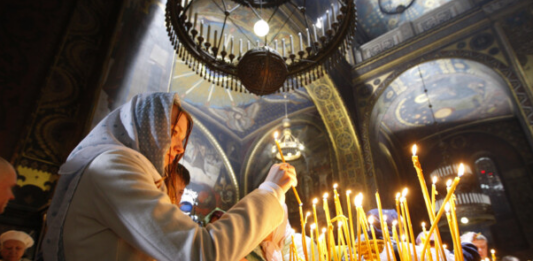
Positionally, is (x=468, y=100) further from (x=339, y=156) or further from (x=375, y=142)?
(x=339, y=156)

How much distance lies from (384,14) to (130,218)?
8.67 m

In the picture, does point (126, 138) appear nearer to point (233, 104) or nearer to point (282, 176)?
point (282, 176)

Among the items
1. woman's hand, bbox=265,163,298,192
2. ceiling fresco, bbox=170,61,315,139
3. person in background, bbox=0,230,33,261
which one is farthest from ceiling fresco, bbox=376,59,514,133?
person in background, bbox=0,230,33,261

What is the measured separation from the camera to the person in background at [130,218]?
76 cm

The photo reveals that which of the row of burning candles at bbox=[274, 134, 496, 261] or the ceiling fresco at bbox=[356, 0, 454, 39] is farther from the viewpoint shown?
the ceiling fresco at bbox=[356, 0, 454, 39]

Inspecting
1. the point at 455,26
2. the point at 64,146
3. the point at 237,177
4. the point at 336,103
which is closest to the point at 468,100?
the point at 455,26

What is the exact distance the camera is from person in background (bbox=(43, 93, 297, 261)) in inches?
30.0

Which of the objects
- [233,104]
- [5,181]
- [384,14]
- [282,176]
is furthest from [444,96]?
[5,181]

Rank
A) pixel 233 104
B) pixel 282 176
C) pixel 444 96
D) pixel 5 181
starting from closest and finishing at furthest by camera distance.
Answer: pixel 282 176 < pixel 5 181 < pixel 444 96 < pixel 233 104

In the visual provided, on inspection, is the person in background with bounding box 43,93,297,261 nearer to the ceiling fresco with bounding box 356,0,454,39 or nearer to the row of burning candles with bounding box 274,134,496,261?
the row of burning candles with bounding box 274,134,496,261

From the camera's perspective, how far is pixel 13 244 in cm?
219

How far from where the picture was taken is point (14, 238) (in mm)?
2219

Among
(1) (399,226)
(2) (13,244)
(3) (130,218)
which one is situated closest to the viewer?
(3) (130,218)

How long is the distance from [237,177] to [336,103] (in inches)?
182
